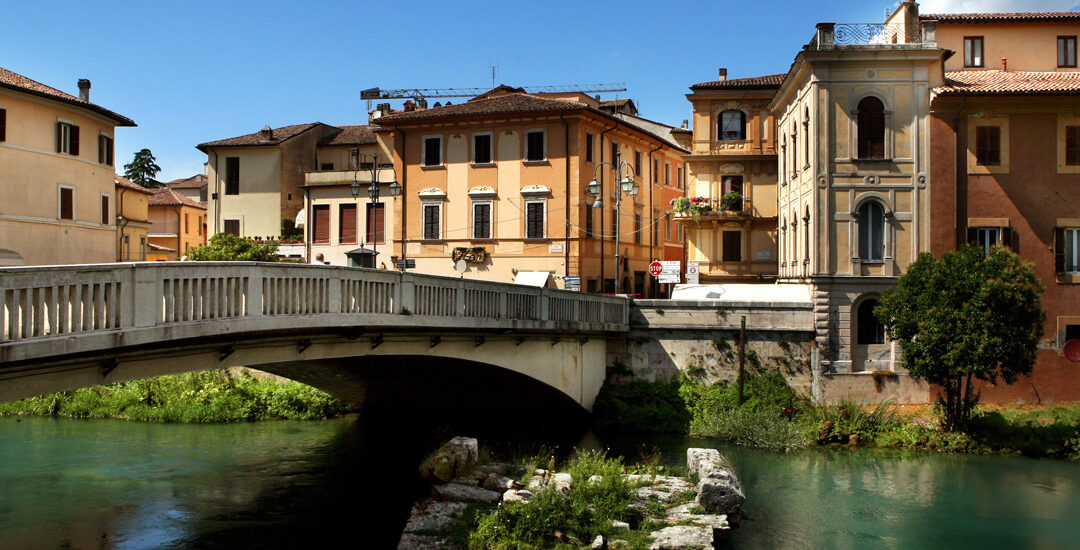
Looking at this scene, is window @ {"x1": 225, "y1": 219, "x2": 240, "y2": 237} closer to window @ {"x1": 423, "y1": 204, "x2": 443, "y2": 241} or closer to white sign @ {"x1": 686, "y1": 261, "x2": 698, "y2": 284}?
window @ {"x1": 423, "y1": 204, "x2": 443, "y2": 241}

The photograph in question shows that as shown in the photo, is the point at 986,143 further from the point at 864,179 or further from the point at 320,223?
the point at 320,223

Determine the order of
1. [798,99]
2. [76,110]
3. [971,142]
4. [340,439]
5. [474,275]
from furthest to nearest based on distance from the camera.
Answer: [474,275] → [76,110] → [798,99] → [971,142] → [340,439]

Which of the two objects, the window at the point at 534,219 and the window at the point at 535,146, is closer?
the window at the point at 535,146

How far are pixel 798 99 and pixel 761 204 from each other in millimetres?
9066

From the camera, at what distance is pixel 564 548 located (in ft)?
56.4

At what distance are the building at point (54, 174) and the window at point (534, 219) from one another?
19.5 metres

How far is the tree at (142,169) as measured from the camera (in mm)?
87812

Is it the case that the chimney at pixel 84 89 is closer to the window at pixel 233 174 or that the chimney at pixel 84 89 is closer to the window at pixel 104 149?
the window at pixel 104 149

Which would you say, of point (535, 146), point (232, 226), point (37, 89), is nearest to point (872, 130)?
point (535, 146)

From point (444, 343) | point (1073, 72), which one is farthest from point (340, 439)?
point (1073, 72)

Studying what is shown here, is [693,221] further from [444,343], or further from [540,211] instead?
[444,343]

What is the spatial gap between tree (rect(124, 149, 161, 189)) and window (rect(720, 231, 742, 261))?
62.1 meters

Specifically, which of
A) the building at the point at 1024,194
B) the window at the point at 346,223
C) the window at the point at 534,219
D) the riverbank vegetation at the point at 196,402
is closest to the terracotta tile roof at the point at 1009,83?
the building at the point at 1024,194

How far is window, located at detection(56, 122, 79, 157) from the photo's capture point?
4116 centimetres
